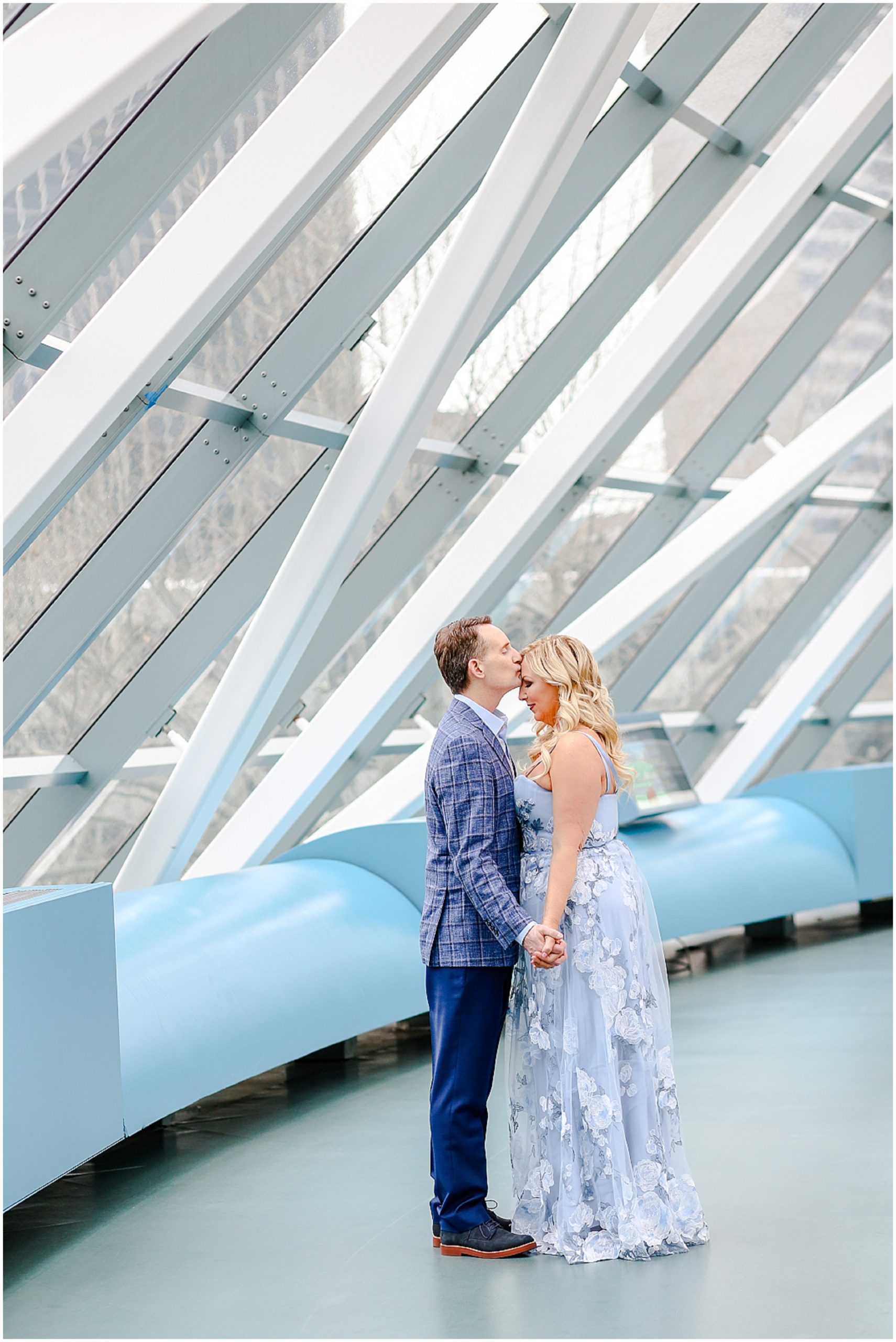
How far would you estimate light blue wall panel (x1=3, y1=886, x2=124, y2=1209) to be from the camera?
515 centimetres

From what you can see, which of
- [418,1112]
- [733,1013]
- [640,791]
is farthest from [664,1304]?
[640,791]

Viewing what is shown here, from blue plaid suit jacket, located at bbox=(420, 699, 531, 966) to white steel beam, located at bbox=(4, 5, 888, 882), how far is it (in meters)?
3.22

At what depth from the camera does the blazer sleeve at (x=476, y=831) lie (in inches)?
199

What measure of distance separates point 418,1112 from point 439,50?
489 centimetres

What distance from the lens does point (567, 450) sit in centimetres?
968

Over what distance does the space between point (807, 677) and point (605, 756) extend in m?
9.77

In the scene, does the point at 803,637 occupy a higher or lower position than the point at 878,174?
lower

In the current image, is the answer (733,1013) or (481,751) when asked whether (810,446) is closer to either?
(733,1013)

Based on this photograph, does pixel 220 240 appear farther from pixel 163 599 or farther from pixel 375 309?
pixel 163 599

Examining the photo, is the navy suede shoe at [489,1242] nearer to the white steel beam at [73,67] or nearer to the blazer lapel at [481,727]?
the blazer lapel at [481,727]

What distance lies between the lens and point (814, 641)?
14.6m

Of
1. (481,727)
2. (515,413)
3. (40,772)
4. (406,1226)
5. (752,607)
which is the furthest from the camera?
(752,607)

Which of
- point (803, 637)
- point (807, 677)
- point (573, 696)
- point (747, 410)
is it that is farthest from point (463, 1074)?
point (803, 637)

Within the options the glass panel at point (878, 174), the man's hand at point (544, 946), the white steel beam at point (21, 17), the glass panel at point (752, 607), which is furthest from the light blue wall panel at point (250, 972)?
the glass panel at point (878, 174)
